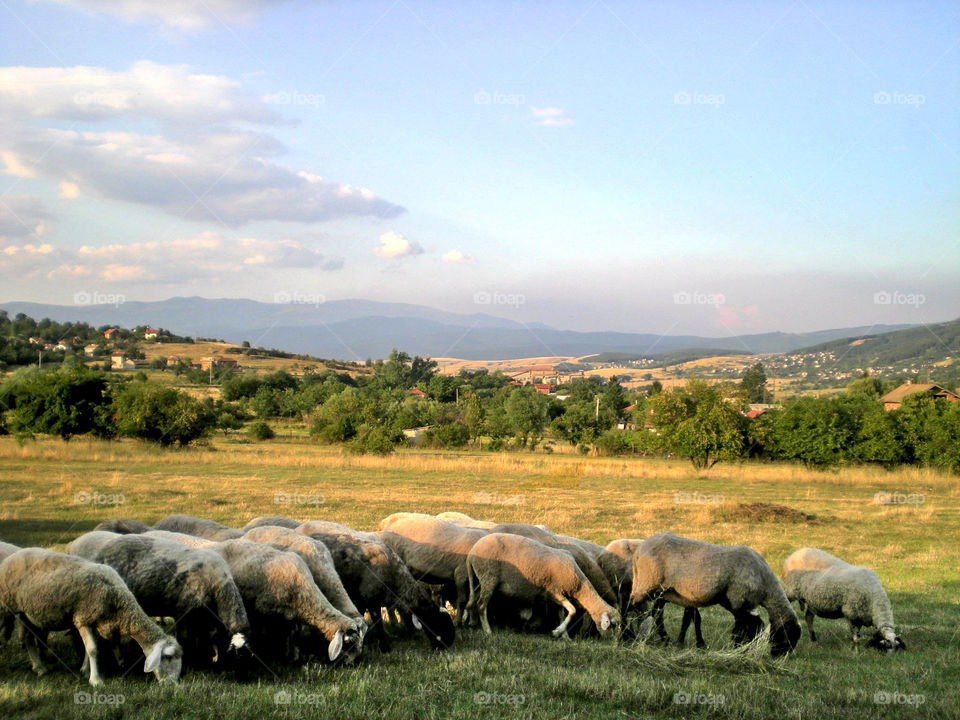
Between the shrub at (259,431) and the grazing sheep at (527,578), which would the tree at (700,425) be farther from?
the grazing sheep at (527,578)

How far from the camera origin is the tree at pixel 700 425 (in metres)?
43.8

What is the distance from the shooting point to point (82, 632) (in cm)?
716

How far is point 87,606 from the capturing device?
7070 millimetres

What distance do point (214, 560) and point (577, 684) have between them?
4484 millimetres

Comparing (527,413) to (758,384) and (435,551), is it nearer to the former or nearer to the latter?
(758,384)

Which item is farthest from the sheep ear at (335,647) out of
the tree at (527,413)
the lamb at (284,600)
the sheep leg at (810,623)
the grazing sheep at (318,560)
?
the tree at (527,413)

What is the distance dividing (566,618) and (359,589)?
3.26 m

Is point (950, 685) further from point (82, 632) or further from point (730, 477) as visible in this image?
point (730, 477)

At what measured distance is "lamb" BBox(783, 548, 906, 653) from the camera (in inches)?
419

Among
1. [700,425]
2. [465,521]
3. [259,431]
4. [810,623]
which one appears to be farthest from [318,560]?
[259,431]

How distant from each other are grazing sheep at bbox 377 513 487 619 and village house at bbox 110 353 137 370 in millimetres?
75059

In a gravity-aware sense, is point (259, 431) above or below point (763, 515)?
below

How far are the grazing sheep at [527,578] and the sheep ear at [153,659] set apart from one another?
16.1ft

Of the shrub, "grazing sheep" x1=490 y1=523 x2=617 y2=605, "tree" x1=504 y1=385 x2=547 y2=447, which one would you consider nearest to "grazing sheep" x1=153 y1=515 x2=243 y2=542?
"grazing sheep" x1=490 y1=523 x2=617 y2=605
